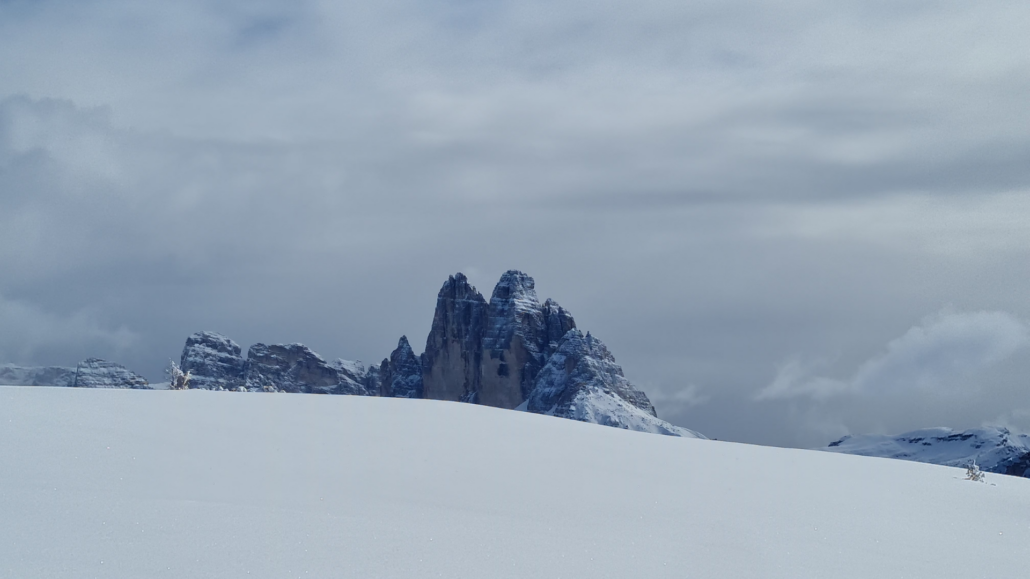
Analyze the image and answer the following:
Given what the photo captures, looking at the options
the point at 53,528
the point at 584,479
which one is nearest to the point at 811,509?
the point at 584,479

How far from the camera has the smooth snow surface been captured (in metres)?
6.86

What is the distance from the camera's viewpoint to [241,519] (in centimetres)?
743

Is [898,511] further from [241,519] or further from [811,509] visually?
[241,519]

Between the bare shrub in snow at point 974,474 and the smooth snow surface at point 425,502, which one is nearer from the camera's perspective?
the smooth snow surface at point 425,502

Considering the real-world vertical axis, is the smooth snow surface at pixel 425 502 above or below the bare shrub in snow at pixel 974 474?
below

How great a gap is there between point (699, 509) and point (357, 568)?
3770 millimetres

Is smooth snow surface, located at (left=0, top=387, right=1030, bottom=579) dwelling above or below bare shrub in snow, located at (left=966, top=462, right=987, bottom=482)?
below

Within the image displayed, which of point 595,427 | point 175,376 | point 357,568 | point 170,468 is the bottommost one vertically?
point 357,568

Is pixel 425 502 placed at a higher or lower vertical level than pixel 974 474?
lower

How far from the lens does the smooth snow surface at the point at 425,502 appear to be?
6855mm

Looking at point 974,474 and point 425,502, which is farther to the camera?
point 974,474

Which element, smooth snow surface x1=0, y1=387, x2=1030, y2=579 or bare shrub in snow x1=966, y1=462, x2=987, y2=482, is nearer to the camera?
smooth snow surface x1=0, y1=387, x2=1030, y2=579

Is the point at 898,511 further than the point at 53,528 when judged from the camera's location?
Yes

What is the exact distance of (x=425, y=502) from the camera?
8461 mm
